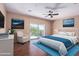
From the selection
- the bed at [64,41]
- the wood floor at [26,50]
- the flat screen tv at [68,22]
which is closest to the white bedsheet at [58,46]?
the bed at [64,41]

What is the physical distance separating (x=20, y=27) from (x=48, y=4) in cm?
77

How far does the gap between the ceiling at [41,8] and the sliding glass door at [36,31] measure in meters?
0.23

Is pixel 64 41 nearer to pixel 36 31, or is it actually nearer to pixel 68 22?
pixel 68 22

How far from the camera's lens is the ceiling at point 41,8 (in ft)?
4.93

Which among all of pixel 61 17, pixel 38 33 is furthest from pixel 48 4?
pixel 38 33

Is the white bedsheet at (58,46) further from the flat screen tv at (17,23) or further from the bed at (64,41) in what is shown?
the flat screen tv at (17,23)

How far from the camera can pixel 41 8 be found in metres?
1.58

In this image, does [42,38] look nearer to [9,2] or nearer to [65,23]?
[65,23]

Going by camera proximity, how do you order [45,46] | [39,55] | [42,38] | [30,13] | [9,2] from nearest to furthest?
1. [9,2]
2. [39,55]
3. [30,13]
4. [42,38]
5. [45,46]

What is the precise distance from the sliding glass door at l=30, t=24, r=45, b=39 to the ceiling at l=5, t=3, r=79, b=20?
0.23 meters

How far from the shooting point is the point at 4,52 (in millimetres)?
1503

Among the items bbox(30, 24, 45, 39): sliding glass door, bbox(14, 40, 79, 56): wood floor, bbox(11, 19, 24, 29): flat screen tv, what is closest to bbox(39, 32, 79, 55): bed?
bbox(30, 24, 45, 39): sliding glass door

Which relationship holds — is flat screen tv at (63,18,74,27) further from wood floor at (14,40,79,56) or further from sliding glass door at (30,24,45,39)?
wood floor at (14,40,79,56)

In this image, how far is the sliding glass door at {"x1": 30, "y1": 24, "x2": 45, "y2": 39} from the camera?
1.77 metres
